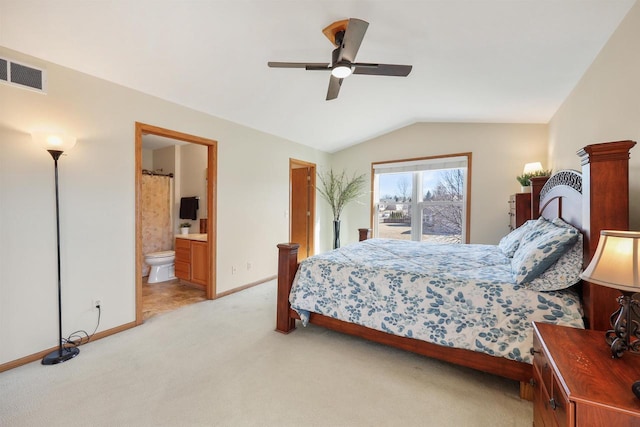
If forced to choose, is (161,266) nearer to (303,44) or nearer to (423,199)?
(303,44)

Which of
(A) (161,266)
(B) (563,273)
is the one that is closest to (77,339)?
(A) (161,266)

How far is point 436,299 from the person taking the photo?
197 cm

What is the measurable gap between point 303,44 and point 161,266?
3.90 m

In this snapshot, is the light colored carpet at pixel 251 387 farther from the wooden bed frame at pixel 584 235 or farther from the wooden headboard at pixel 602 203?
the wooden headboard at pixel 602 203

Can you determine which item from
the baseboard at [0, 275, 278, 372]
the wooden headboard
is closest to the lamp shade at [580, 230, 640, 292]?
the wooden headboard

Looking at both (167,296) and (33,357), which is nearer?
(33,357)

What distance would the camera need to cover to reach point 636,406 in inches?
33.4

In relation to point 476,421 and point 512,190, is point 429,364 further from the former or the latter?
point 512,190

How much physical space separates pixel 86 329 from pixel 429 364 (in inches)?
117

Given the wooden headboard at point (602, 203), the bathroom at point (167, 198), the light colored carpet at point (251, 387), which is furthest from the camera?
the bathroom at point (167, 198)

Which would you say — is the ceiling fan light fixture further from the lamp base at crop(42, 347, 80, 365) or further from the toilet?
the toilet

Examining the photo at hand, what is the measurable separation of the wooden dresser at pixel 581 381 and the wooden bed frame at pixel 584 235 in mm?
349

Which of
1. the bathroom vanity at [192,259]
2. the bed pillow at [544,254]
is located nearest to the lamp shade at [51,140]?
the bathroom vanity at [192,259]

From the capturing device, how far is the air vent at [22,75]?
1.99 metres
